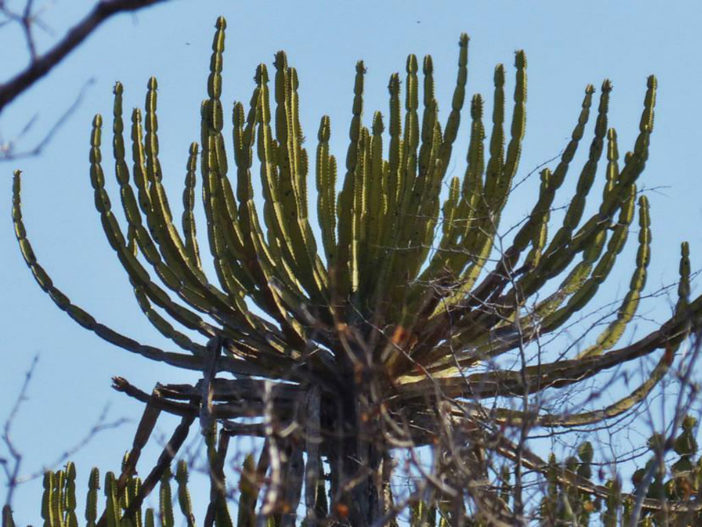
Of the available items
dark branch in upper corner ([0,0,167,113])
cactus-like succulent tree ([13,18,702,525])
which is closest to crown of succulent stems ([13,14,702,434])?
cactus-like succulent tree ([13,18,702,525])

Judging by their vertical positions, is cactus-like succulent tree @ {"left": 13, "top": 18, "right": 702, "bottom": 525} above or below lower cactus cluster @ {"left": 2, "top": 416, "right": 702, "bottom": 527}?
above

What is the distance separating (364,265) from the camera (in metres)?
7.02

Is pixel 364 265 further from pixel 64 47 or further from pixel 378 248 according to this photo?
pixel 64 47

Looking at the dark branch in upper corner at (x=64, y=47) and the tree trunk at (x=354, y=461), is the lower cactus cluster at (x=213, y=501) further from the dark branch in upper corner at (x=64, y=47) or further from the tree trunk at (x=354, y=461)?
the dark branch in upper corner at (x=64, y=47)

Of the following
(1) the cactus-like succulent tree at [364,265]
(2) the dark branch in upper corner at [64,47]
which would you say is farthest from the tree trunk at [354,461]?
(2) the dark branch in upper corner at [64,47]

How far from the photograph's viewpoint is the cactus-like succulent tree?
22.3 feet

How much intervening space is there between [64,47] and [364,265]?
13.6 ft

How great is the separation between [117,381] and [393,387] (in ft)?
4.54

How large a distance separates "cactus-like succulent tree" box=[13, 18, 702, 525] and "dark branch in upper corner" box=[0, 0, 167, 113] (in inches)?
149

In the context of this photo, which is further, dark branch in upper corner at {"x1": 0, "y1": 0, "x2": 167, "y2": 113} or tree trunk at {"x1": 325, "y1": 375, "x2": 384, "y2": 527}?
tree trunk at {"x1": 325, "y1": 375, "x2": 384, "y2": 527}

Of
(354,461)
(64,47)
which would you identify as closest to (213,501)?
(354,461)

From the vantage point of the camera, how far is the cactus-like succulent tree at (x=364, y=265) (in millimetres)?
6789

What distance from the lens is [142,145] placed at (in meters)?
7.30

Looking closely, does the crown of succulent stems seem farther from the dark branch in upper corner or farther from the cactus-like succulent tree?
the dark branch in upper corner
